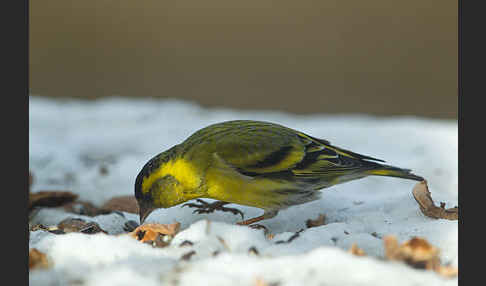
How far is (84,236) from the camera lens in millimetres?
2188

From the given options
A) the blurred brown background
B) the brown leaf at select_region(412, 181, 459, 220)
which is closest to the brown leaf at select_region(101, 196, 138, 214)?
the brown leaf at select_region(412, 181, 459, 220)

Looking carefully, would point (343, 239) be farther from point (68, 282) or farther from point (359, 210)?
point (68, 282)

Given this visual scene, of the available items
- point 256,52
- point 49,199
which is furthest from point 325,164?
point 256,52

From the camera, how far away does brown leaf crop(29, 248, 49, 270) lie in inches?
76.1

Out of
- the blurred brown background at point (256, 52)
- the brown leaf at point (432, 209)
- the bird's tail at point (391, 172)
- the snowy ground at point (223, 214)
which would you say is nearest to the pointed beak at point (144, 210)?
the snowy ground at point (223, 214)

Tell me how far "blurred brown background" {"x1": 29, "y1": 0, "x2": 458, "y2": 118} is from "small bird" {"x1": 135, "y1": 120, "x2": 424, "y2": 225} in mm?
7021

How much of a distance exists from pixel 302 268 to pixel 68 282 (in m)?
0.77

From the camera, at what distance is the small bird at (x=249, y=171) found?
2.94 m

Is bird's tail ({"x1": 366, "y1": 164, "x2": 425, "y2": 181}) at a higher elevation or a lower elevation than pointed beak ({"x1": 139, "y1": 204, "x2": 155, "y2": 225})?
higher

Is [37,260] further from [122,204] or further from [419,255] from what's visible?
[122,204]

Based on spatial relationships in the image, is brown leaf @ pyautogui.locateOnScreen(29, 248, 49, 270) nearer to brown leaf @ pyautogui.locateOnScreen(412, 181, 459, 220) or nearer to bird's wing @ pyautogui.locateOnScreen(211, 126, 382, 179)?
bird's wing @ pyautogui.locateOnScreen(211, 126, 382, 179)

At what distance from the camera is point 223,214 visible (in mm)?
3312

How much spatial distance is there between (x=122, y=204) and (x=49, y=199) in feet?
1.65

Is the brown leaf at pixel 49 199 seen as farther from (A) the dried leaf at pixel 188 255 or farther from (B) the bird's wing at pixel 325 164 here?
(A) the dried leaf at pixel 188 255
